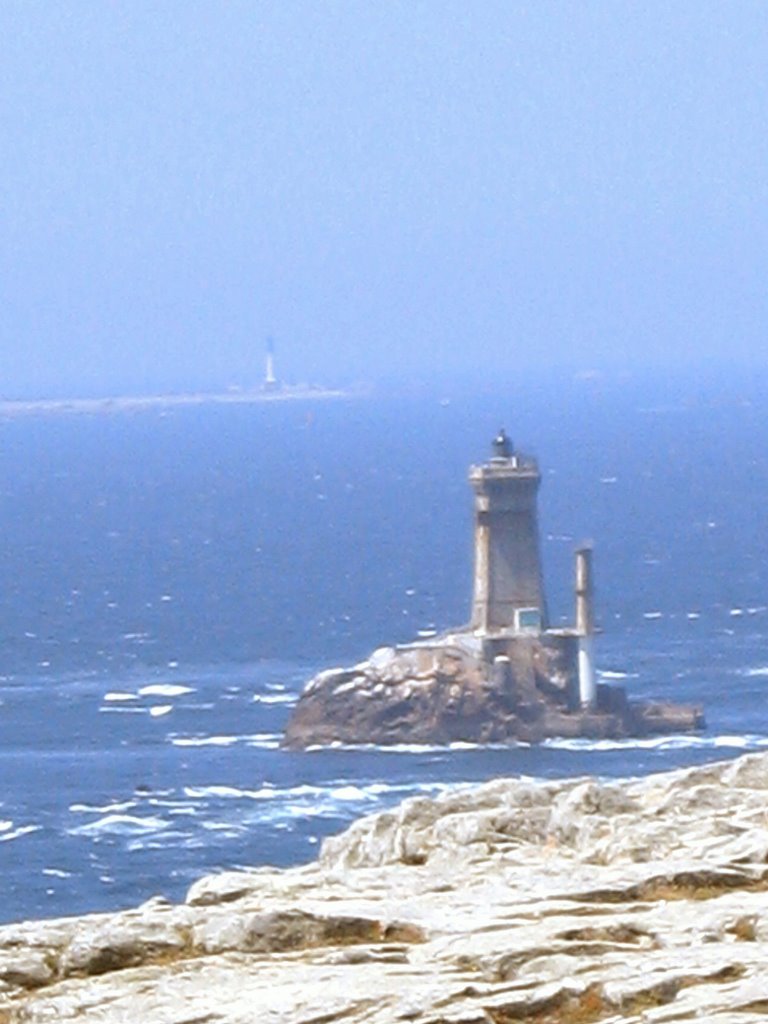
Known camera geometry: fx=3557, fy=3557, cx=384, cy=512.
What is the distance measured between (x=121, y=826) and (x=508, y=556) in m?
26.1

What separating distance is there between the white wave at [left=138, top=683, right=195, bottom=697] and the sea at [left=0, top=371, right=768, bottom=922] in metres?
0.10

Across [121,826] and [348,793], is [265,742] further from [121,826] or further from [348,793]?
[121,826]

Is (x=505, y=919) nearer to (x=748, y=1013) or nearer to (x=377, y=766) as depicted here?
(x=748, y=1013)

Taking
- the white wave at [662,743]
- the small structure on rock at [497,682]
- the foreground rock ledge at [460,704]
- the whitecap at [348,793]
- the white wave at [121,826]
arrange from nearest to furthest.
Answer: the white wave at [121,826] < the whitecap at [348,793] < the white wave at [662,743] < the foreground rock ledge at [460,704] < the small structure on rock at [497,682]

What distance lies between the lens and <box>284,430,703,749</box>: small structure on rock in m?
81.2

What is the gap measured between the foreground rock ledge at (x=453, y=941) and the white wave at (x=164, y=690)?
71039 millimetres

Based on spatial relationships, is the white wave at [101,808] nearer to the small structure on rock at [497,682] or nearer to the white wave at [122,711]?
the small structure on rock at [497,682]

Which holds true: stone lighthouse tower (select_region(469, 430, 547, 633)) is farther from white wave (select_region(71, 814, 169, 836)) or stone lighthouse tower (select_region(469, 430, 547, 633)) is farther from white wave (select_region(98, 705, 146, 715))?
white wave (select_region(71, 814, 169, 836))

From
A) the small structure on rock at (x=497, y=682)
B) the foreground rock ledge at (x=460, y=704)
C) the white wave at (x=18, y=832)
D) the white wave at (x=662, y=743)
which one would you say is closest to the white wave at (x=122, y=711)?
the small structure on rock at (x=497, y=682)

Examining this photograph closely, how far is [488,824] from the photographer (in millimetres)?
19203

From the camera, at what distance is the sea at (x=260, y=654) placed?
6475 cm

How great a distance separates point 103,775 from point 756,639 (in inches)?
1187

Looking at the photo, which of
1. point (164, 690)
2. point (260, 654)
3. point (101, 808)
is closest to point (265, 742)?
point (164, 690)

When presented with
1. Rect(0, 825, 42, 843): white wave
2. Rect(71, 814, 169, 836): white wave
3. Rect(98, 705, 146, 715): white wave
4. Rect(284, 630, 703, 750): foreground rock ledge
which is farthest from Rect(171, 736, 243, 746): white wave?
Rect(0, 825, 42, 843): white wave
